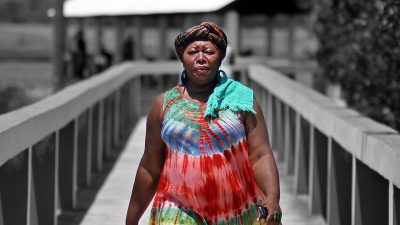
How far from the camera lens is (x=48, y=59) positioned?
205 feet

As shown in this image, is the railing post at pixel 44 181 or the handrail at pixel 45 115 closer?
the handrail at pixel 45 115

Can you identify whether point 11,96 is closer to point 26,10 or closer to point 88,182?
point 88,182

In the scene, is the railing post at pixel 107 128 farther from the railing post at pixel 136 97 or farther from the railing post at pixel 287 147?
the railing post at pixel 136 97

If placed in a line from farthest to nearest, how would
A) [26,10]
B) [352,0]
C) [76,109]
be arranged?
[26,10] → [352,0] → [76,109]

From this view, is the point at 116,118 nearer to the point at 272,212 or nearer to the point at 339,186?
the point at 339,186

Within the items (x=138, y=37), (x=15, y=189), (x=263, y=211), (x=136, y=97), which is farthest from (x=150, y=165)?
(x=138, y=37)

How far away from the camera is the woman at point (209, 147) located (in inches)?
248

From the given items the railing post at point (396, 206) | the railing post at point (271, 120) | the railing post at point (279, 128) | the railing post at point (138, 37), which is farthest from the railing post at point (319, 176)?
the railing post at point (138, 37)

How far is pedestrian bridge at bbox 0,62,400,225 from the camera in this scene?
8680 mm

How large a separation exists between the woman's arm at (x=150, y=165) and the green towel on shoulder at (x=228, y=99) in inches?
10.0

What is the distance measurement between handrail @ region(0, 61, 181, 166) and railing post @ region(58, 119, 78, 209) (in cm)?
17

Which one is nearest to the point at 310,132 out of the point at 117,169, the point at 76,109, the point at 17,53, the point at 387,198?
the point at 76,109

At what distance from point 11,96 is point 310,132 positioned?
3786mm

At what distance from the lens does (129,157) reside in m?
17.4
